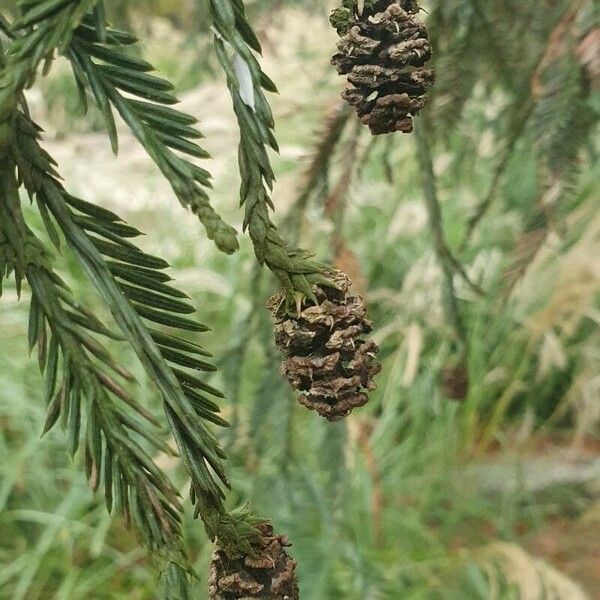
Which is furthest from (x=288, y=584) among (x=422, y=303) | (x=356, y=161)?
(x=422, y=303)

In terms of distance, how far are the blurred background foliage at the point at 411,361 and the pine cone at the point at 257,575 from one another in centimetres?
45

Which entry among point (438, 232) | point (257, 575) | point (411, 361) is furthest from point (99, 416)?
point (411, 361)

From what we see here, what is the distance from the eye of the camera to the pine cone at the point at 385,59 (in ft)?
1.01

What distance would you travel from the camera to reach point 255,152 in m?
0.30

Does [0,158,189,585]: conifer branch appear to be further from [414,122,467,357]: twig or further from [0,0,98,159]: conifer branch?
[414,122,467,357]: twig

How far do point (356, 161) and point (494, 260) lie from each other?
1.48m

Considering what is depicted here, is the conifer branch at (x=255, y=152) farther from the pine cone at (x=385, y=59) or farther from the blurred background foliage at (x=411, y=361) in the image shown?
the blurred background foliage at (x=411, y=361)

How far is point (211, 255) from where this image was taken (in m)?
2.51

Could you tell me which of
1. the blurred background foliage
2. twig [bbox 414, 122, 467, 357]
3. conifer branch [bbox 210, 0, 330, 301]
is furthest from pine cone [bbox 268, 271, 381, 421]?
the blurred background foliage

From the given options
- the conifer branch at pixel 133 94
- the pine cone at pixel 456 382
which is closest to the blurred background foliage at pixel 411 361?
the pine cone at pixel 456 382

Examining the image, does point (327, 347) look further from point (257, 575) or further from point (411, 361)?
point (411, 361)

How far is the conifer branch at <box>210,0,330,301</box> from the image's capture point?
0.29 m

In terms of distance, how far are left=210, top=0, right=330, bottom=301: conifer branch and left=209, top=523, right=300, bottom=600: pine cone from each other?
0.09m

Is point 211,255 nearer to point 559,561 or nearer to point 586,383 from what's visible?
point 586,383
